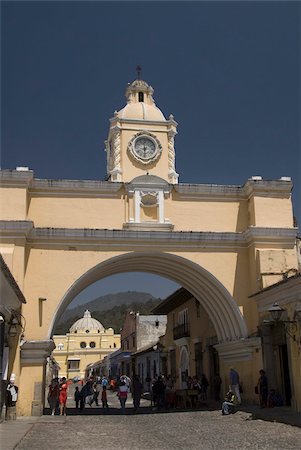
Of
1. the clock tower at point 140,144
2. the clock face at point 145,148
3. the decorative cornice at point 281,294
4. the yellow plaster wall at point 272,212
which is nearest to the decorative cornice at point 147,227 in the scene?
the clock tower at point 140,144

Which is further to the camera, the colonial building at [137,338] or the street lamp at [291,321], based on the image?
the colonial building at [137,338]

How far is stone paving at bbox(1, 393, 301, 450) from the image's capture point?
31.2 ft

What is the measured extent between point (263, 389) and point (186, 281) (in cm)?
523

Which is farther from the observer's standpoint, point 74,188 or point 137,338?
point 137,338

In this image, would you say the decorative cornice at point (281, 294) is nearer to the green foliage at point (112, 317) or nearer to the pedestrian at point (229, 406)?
the pedestrian at point (229, 406)

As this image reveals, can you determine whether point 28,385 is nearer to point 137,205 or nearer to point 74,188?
point 74,188

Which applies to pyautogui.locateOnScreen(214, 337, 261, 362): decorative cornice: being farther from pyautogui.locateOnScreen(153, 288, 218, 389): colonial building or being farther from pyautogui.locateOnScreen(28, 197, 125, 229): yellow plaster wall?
pyautogui.locateOnScreen(28, 197, 125, 229): yellow plaster wall

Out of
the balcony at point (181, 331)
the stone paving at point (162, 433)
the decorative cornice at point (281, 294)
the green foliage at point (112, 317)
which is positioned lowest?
the stone paving at point (162, 433)

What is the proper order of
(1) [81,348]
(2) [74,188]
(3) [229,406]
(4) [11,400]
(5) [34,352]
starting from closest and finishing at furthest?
(4) [11,400], (3) [229,406], (5) [34,352], (2) [74,188], (1) [81,348]

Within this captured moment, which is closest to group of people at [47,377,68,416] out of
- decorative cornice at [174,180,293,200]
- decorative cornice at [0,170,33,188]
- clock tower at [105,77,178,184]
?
decorative cornice at [0,170,33,188]

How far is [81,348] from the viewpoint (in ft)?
226

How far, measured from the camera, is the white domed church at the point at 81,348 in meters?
66.8

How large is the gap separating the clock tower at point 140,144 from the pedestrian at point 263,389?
22.4 feet

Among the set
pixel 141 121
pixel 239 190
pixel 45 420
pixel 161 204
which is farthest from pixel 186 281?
pixel 45 420
